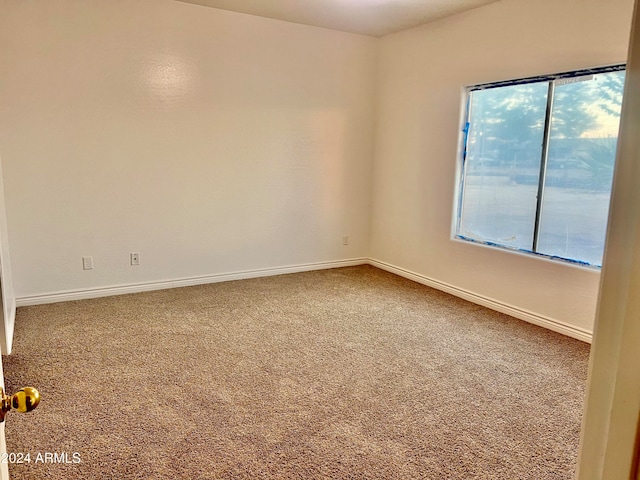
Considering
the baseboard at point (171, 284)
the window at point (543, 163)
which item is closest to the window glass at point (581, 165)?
the window at point (543, 163)

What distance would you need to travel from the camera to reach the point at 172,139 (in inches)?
166

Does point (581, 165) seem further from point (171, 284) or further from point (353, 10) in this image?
point (171, 284)

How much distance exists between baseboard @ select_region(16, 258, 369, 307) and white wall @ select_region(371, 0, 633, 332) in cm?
70

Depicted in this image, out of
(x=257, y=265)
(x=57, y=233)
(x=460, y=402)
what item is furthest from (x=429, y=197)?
(x=57, y=233)

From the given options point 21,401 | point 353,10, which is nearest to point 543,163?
point 353,10

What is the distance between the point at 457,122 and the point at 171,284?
3115 mm

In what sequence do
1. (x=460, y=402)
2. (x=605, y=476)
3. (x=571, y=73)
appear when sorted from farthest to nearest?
(x=571, y=73) → (x=460, y=402) → (x=605, y=476)

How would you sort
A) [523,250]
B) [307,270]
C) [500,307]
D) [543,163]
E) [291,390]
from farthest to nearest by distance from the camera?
[307,270] → [500,307] → [523,250] → [543,163] → [291,390]

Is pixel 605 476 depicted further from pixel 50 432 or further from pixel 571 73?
pixel 571 73

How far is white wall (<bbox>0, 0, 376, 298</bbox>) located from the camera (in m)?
3.71

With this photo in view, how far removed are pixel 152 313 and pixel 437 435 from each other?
8.17ft

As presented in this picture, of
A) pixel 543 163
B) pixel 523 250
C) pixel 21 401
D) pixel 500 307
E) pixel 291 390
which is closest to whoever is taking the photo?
pixel 21 401

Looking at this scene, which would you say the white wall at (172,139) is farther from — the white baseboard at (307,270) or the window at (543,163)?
the window at (543,163)

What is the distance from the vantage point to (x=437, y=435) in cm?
219
